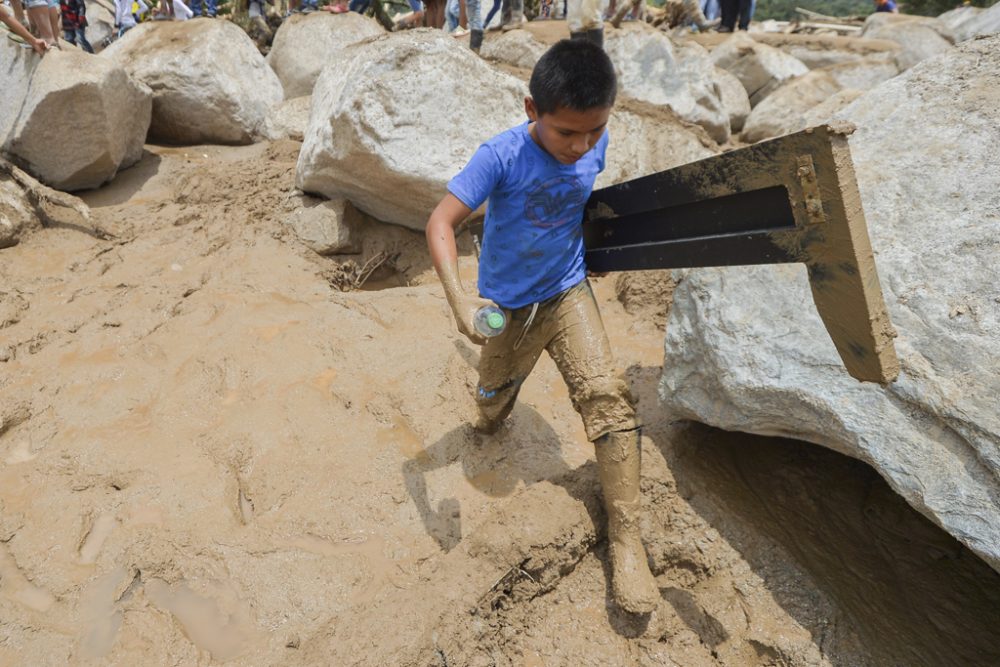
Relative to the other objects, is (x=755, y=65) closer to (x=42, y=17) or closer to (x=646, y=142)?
(x=646, y=142)

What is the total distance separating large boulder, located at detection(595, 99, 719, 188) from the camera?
4789 millimetres

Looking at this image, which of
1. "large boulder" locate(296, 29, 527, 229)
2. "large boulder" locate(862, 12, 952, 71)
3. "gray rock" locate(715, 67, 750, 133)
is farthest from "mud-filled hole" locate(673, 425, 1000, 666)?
"large boulder" locate(862, 12, 952, 71)

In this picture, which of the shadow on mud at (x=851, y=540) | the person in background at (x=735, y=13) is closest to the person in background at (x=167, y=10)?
the shadow on mud at (x=851, y=540)

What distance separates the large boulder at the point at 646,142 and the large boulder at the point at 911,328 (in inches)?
98.9

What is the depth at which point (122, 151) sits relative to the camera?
5.09 meters

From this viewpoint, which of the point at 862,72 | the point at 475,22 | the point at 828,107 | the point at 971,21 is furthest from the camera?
the point at 971,21

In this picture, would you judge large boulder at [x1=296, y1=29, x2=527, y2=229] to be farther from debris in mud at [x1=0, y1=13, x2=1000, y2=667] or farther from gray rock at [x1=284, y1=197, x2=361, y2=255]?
gray rock at [x1=284, y1=197, x2=361, y2=255]

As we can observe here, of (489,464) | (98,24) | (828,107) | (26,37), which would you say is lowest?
(98,24)

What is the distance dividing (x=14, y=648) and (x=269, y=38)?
10350 millimetres

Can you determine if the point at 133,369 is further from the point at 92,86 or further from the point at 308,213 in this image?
the point at 92,86

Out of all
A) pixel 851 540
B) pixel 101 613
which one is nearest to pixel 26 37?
pixel 101 613

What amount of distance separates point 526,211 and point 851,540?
1723mm

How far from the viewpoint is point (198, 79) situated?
579 cm

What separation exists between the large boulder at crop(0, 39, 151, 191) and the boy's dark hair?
4443 millimetres
